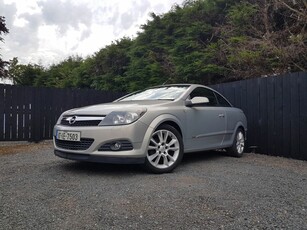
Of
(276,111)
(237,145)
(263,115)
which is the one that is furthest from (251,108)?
(237,145)

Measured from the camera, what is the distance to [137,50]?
13.4m

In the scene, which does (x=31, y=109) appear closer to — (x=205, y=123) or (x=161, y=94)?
(x=161, y=94)

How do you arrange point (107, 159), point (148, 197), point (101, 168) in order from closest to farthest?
point (148, 197), point (107, 159), point (101, 168)

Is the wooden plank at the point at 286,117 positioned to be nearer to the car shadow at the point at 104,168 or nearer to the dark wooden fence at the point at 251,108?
the dark wooden fence at the point at 251,108

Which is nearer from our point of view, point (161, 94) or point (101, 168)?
point (101, 168)

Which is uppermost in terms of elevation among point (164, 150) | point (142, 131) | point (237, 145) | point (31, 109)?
point (31, 109)

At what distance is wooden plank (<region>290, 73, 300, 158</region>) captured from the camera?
6.02 m

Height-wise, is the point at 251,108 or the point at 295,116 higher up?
the point at 251,108

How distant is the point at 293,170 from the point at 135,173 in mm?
2656

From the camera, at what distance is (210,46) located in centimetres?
962

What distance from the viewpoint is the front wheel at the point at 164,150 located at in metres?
4.24

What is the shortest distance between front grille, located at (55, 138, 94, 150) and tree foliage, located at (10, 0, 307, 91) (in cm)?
562

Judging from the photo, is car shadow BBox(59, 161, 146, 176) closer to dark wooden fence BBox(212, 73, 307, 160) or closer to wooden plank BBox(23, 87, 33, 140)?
dark wooden fence BBox(212, 73, 307, 160)

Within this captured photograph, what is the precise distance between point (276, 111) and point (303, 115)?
664 millimetres
